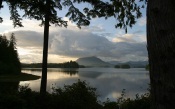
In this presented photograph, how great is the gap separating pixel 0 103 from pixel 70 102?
391cm

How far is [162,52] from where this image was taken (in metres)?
2.94

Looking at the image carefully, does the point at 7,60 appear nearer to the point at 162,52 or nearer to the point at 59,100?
the point at 59,100

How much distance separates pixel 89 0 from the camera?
1767 cm

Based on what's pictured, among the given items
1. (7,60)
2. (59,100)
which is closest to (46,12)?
(59,100)

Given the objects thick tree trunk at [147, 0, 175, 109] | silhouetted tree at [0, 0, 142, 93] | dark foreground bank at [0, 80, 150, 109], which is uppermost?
silhouetted tree at [0, 0, 142, 93]

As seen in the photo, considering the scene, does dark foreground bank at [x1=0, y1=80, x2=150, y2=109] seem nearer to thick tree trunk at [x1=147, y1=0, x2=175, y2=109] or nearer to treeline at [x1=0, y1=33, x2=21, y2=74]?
thick tree trunk at [x1=147, y1=0, x2=175, y2=109]

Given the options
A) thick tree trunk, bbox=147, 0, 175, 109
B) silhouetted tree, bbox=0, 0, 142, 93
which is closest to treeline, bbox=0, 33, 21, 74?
silhouetted tree, bbox=0, 0, 142, 93

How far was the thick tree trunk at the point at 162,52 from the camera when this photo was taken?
2.88 m

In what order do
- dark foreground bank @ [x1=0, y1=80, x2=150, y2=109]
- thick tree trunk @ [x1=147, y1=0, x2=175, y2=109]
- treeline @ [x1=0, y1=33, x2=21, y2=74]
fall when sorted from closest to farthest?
1. thick tree trunk @ [x1=147, y1=0, x2=175, y2=109]
2. dark foreground bank @ [x1=0, y1=80, x2=150, y2=109]
3. treeline @ [x1=0, y1=33, x2=21, y2=74]

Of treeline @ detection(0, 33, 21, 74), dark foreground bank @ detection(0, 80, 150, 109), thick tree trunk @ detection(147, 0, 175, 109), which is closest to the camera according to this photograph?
thick tree trunk @ detection(147, 0, 175, 109)

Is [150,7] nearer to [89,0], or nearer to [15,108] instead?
[15,108]

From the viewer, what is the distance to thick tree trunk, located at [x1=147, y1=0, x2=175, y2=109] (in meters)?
2.88

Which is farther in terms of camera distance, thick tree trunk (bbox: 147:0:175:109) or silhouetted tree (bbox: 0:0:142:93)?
silhouetted tree (bbox: 0:0:142:93)

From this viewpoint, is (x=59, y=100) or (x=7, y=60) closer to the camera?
(x=59, y=100)
